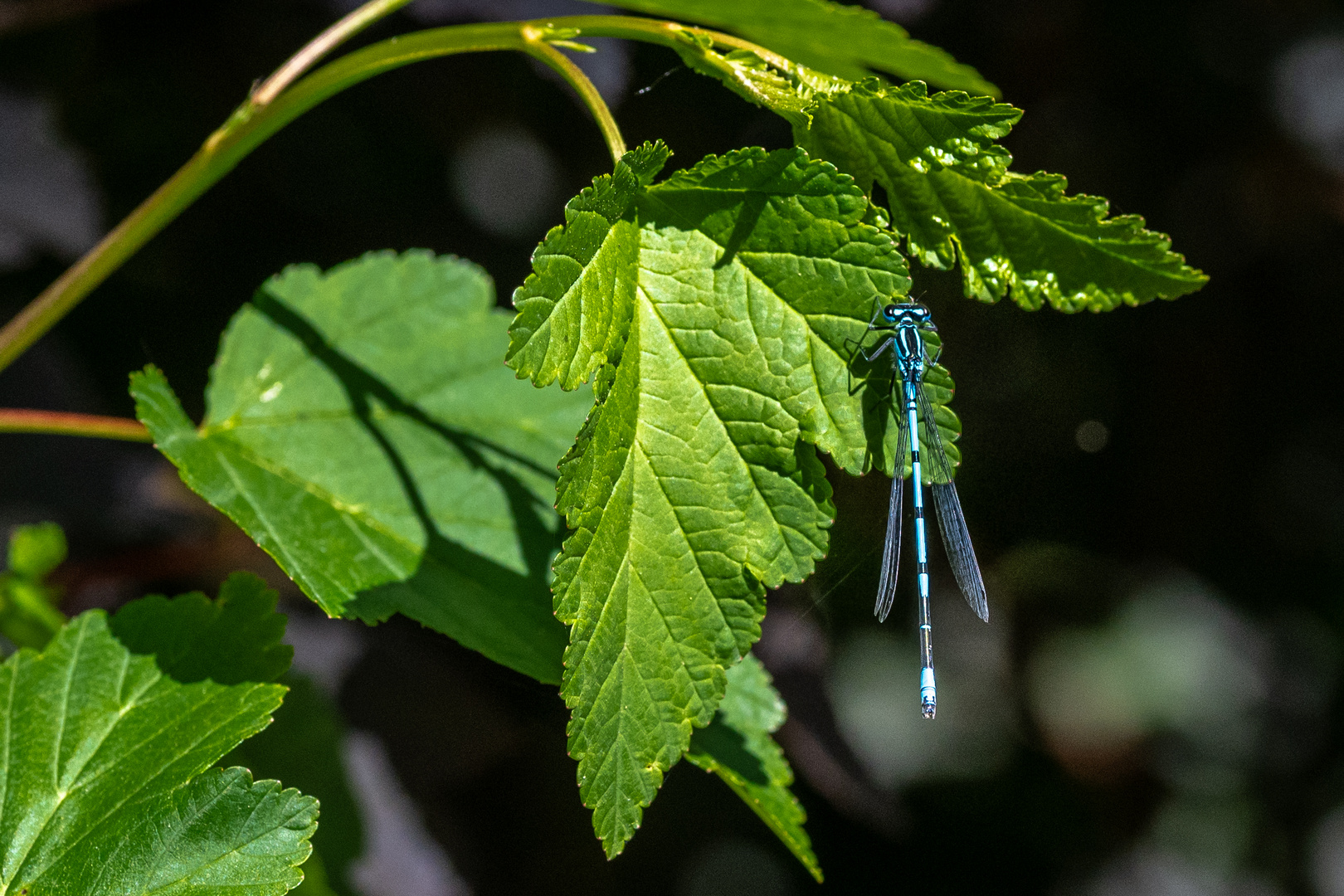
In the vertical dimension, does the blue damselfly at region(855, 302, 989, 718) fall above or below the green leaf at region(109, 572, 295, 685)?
above

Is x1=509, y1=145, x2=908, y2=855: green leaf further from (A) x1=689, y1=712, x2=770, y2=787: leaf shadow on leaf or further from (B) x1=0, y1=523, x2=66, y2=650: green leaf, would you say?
(B) x1=0, y1=523, x2=66, y2=650: green leaf

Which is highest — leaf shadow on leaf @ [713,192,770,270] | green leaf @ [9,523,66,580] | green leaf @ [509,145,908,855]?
leaf shadow on leaf @ [713,192,770,270]

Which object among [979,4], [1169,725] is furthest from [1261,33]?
[1169,725]

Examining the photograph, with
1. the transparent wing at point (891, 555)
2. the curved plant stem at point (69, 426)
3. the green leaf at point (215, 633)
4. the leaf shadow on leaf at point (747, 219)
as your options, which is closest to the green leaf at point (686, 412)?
the leaf shadow on leaf at point (747, 219)

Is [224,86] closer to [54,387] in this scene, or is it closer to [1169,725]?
[54,387]

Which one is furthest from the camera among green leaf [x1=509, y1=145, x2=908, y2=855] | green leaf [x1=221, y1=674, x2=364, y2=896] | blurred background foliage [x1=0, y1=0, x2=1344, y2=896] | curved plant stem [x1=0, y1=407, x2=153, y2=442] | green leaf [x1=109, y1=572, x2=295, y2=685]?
blurred background foliage [x1=0, y1=0, x2=1344, y2=896]

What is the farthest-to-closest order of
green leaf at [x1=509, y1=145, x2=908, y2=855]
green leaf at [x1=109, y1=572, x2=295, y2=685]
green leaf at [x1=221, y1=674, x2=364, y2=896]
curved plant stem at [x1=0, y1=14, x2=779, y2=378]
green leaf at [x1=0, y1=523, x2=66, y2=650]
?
green leaf at [x1=221, y1=674, x2=364, y2=896], green leaf at [x1=0, y1=523, x2=66, y2=650], green leaf at [x1=109, y1=572, x2=295, y2=685], curved plant stem at [x1=0, y1=14, x2=779, y2=378], green leaf at [x1=509, y1=145, x2=908, y2=855]

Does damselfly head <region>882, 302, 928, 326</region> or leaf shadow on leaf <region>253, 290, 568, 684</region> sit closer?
damselfly head <region>882, 302, 928, 326</region>

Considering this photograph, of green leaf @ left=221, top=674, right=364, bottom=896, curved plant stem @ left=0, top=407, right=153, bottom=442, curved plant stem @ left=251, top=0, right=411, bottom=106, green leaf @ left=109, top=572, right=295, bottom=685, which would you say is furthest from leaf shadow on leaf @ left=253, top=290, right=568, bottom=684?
green leaf @ left=221, top=674, right=364, bottom=896

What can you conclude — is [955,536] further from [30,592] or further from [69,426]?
[30,592]
